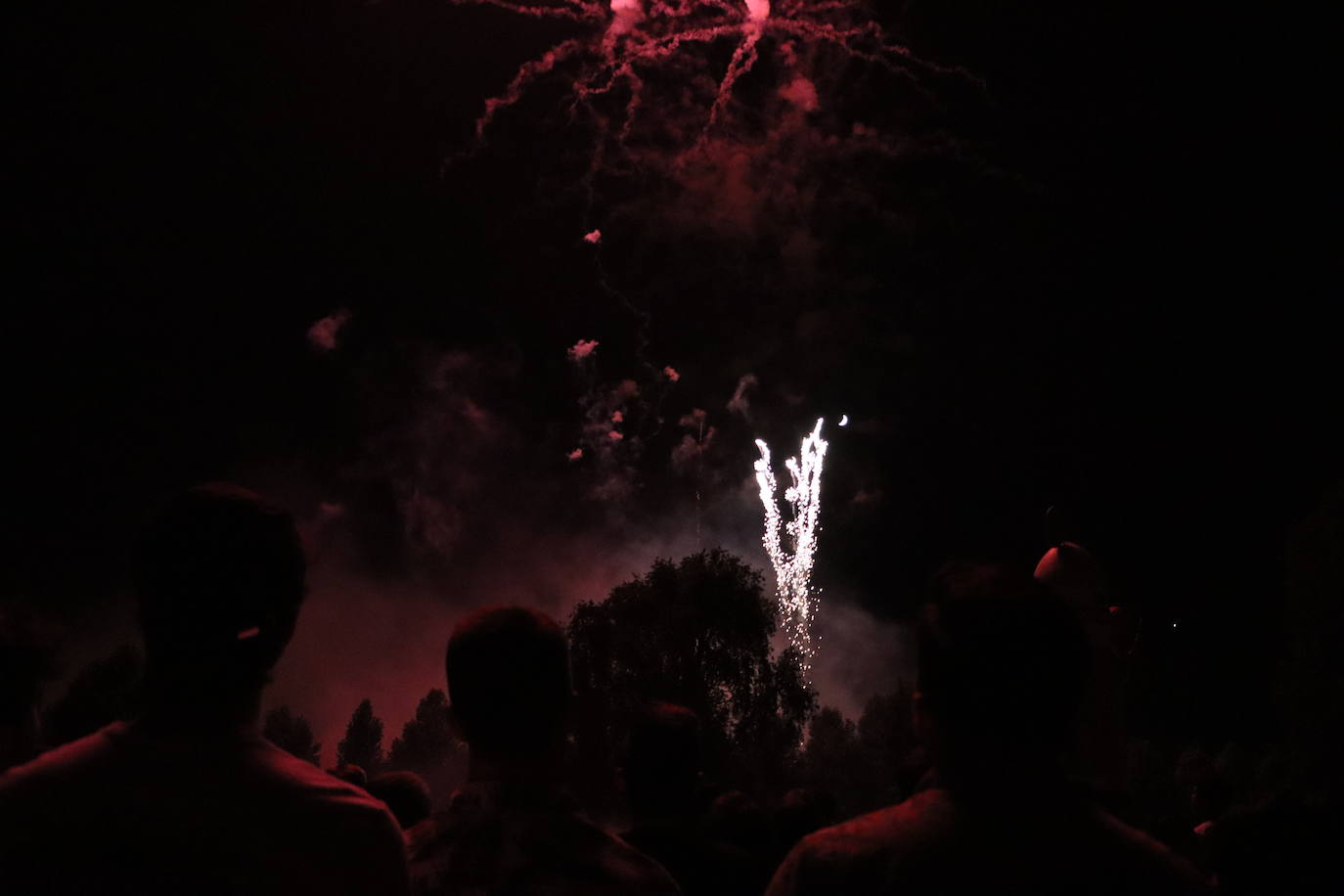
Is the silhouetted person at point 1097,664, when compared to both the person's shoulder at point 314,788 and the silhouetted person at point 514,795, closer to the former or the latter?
the silhouetted person at point 514,795

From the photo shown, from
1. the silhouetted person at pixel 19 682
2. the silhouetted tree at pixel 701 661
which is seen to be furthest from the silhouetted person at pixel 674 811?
the silhouetted tree at pixel 701 661

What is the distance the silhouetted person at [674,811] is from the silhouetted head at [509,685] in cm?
87

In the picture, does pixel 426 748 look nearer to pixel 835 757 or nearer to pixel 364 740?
pixel 364 740

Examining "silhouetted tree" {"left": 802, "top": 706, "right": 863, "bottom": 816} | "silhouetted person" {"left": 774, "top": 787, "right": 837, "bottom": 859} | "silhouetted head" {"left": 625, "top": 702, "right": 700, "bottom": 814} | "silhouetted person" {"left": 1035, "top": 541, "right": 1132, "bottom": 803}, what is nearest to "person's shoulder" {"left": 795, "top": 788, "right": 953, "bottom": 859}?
"silhouetted head" {"left": 625, "top": 702, "right": 700, "bottom": 814}

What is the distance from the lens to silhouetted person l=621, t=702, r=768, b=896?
3.88 metres

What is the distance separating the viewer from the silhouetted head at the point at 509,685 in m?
3.06

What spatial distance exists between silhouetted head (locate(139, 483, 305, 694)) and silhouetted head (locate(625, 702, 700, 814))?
5.45 ft

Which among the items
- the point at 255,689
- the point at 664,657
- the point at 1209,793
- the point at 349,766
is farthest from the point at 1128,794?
the point at 664,657

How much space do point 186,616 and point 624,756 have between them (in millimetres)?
1908

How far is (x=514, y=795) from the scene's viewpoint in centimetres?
300

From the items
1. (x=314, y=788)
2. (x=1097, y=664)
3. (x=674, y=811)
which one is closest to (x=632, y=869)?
(x=314, y=788)

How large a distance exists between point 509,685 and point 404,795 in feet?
8.91

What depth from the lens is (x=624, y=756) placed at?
4090 millimetres

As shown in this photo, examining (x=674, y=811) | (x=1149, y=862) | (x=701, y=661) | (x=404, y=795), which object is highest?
(x=701, y=661)
